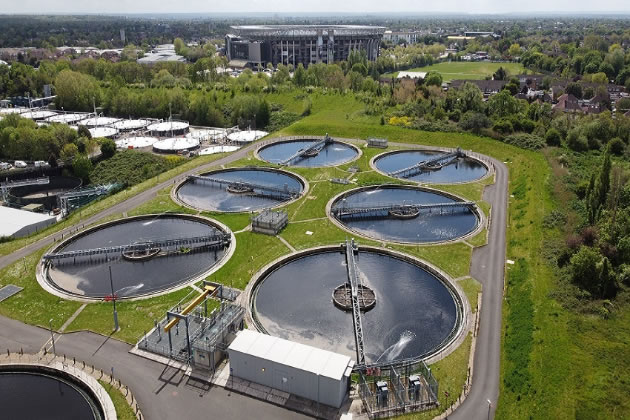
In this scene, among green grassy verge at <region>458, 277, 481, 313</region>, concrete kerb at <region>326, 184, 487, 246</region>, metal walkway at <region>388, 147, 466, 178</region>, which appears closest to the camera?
green grassy verge at <region>458, 277, 481, 313</region>

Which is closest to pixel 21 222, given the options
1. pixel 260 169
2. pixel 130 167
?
pixel 130 167

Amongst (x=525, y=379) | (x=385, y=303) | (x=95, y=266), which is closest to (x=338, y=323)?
(x=385, y=303)

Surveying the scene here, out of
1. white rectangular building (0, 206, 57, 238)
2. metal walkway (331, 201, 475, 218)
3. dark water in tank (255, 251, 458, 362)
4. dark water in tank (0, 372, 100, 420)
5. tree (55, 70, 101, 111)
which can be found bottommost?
dark water in tank (0, 372, 100, 420)


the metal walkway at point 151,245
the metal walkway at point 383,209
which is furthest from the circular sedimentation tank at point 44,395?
the metal walkway at point 383,209

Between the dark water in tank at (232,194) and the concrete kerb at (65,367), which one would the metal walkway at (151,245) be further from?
the concrete kerb at (65,367)

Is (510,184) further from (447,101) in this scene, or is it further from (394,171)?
(447,101)

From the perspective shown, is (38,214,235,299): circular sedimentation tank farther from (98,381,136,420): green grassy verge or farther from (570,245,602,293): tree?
(570,245,602,293): tree

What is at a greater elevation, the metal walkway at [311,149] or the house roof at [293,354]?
the metal walkway at [311,149]

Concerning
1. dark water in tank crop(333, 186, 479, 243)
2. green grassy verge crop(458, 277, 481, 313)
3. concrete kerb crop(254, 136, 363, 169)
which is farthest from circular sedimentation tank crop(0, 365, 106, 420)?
concrete kerb crop(254, 136, 363, 169)

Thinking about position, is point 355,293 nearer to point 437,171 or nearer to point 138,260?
point 138,260
